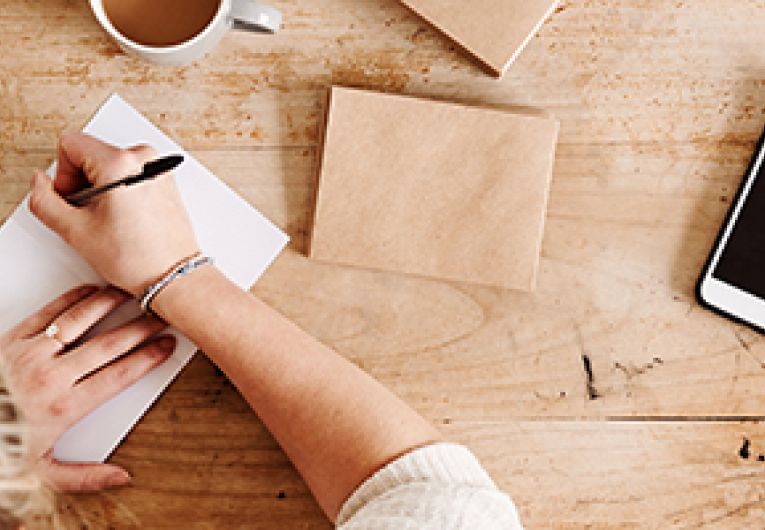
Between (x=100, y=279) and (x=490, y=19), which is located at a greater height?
(x=490, y=19)

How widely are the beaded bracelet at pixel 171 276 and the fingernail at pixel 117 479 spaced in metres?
0.15

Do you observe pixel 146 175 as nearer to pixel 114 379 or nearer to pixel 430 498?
pixel 114 379

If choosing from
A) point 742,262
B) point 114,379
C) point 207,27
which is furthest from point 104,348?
point 742,262

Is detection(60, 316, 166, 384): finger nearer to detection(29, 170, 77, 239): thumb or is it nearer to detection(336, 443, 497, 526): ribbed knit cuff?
detection(29, 170, 77, 239): thumb

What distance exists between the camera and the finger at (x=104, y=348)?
0.67 meters

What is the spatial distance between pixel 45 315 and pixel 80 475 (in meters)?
0.16

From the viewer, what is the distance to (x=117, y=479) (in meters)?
0.67

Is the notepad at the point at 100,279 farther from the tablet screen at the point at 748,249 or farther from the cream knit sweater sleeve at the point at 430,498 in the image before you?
the tablet screen at the point at 748,249

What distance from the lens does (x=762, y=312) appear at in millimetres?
707

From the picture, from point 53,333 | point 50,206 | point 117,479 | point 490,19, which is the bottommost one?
point 117,479

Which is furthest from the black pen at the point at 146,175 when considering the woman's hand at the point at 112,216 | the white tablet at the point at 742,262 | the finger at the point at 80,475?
the white tablet at the point at 742,262

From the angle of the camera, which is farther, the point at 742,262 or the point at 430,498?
the point at 742,262

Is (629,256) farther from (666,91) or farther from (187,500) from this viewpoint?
(187,500)

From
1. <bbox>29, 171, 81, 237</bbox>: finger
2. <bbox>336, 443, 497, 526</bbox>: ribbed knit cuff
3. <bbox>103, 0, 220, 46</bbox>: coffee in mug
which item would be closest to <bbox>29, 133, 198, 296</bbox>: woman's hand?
<bbox>29, 171, 81, 237</bbox>: finger
